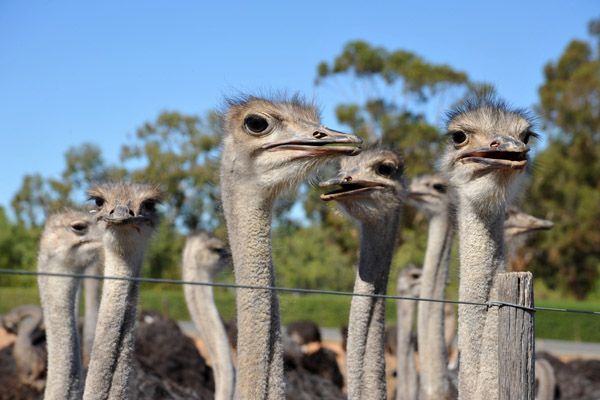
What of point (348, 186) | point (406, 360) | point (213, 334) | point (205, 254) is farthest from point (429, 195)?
point (348, 186)

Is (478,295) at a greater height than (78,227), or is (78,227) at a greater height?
(78,227)

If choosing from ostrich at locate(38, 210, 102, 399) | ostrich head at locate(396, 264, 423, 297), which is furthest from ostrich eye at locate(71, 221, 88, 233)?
ostrich head at locate(396, 264, 423, 297)

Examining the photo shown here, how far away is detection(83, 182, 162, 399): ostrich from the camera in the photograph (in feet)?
13.4

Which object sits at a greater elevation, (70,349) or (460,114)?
(460,114)

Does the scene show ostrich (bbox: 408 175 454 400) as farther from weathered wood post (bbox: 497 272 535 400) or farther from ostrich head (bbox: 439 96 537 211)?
weathered wood post (bbox: 497 272 535 400)

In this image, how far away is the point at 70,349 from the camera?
500 centimetres

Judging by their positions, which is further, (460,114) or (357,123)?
(357,123)

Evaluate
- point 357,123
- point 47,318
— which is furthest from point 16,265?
point 47,318

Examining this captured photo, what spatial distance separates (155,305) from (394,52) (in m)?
13.2

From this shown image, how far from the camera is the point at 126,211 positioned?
4.57 metres

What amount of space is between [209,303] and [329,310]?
21.7 metres

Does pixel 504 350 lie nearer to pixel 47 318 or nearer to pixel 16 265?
pixel 47 318

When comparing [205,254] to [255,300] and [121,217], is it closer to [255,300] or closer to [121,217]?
[121,217]

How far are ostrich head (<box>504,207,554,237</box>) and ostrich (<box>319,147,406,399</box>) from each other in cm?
278
